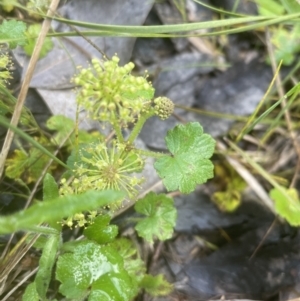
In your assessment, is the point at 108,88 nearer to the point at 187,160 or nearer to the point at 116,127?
the point at 116,127

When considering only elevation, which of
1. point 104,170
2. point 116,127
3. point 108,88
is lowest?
point 104,170

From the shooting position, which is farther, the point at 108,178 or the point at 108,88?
the point at 108,178

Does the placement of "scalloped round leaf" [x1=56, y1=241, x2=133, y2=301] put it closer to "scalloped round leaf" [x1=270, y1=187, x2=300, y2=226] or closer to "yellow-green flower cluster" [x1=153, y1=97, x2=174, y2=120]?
"yellow-green flower cluster" [x1=153, y1=97, x2=174, y2=120]

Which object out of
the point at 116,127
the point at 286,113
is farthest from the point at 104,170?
the point at 286,113

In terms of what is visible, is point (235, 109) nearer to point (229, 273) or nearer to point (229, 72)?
point (229, 72)

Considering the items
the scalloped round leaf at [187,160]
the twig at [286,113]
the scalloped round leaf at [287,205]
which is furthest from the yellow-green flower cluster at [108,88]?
the twig at [286,113]

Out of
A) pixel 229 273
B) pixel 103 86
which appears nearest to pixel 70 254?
pixel 103 86

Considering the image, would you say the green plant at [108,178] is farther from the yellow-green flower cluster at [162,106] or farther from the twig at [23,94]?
the twig at [23,94]

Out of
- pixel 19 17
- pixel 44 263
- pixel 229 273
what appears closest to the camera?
pixel 44 263
